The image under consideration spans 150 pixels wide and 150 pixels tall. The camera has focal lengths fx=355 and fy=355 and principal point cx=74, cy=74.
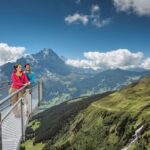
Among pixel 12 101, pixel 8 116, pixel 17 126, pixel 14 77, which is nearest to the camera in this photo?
pixel 8 116

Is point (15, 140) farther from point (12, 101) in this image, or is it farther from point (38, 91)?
point (38, 91)

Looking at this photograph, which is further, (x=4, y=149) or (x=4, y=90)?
(x=4, y=90)

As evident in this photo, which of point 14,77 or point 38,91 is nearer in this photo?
point 14,77

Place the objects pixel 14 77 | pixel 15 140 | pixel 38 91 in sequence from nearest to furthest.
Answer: pixel 15 140
pixel 14 77
pixel 38 91

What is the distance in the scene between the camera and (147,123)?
198 m

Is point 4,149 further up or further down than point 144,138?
further up

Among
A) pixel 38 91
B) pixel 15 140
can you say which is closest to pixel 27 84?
pixel 38 91

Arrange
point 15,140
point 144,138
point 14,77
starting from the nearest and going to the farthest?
point 15,140, point 14,77, point 144,138

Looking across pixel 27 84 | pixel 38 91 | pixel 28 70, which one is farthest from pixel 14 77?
pixel 38 91

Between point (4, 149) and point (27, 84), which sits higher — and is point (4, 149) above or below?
below

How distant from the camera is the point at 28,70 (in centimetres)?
2669

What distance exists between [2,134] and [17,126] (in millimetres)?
4579

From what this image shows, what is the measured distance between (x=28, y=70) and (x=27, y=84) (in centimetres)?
339

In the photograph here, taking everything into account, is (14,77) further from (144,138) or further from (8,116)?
(144,138)
